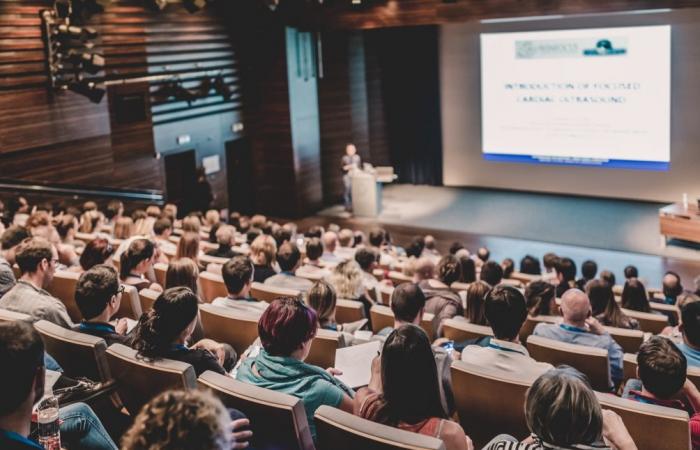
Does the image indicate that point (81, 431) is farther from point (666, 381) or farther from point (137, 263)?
point (137, 263)

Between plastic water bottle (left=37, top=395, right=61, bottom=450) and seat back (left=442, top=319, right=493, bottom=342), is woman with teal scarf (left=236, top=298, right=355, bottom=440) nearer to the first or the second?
plastic water bottle (left=37, top=395, right=61, bottom=450)

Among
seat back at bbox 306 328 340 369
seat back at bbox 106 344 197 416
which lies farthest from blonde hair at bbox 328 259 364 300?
seat back at bbox 106 344 197 416

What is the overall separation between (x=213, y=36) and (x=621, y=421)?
34.6ft

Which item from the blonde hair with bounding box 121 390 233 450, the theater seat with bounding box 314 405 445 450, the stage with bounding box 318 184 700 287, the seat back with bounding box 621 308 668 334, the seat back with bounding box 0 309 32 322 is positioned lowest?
the stage with bounding box 318 184 700 287

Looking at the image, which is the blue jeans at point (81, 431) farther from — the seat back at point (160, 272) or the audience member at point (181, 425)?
the seat back at point (160, 272)

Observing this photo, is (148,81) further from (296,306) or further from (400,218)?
(296,306)

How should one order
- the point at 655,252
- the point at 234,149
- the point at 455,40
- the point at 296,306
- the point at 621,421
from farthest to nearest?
the point at 455,40
the point at 234,149
the point at 655,252
the point at 296,306
the point at 621,421

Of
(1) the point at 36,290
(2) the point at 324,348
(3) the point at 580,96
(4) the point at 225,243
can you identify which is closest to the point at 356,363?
(2) the point at 324,348

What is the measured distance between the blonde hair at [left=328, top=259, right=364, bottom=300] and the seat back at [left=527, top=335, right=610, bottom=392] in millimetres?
1635

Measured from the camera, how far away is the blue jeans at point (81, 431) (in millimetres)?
2572

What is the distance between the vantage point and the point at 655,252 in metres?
10.2

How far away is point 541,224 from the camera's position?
11906mm

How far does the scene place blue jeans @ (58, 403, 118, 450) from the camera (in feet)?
8.44

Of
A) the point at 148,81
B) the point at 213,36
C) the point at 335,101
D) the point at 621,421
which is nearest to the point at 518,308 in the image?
the point at 621,421
